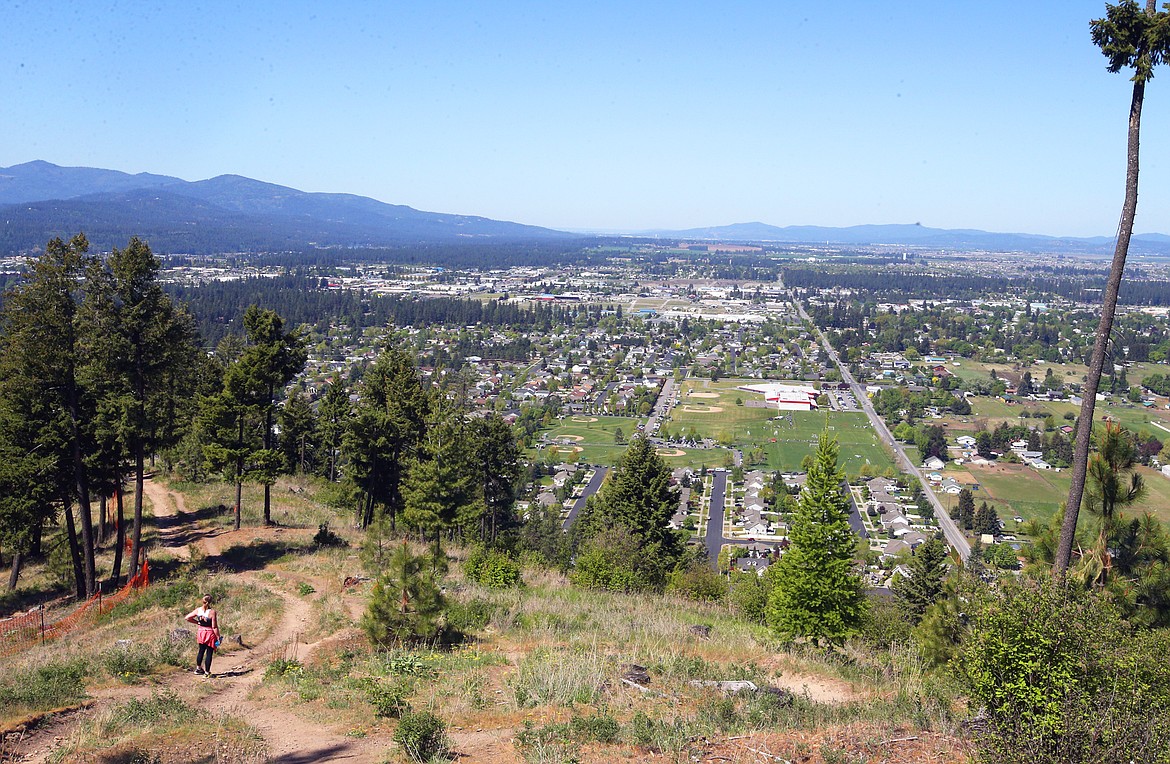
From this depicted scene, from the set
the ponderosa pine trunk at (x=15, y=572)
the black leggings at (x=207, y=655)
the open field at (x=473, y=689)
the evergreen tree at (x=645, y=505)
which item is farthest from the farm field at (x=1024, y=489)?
the ponderosa pine trunk at (x=15, y=572)

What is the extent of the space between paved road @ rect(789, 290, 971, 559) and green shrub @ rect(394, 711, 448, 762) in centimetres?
2757

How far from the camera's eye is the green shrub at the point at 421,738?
6.31 m

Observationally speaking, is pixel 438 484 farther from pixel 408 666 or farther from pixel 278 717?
pixel 278 717

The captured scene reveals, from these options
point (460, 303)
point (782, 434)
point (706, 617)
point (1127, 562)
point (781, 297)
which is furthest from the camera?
point (781, 297)

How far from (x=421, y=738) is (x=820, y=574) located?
7.65 metres

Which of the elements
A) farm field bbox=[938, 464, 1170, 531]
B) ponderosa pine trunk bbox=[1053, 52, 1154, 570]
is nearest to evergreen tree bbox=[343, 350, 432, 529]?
ponderosa pine trunk bbox=[1053, 52, 1154, 570]

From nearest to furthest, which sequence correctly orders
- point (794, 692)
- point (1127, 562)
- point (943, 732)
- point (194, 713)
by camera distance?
point (943, 732), point (194, 713), point (794, 692), point (1127, 562)

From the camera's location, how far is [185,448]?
27.6 meters

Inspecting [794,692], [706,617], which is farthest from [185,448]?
[794,692]

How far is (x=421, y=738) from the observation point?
20.8 feet

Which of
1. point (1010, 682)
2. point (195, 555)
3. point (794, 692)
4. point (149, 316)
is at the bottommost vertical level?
point (195, 555)

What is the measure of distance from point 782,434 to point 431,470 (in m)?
49.3

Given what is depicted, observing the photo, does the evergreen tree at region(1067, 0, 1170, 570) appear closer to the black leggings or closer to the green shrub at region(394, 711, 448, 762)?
the green shrub at region(394, 711, 448, 762)

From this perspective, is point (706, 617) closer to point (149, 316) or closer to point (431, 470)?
point (431, 470)
